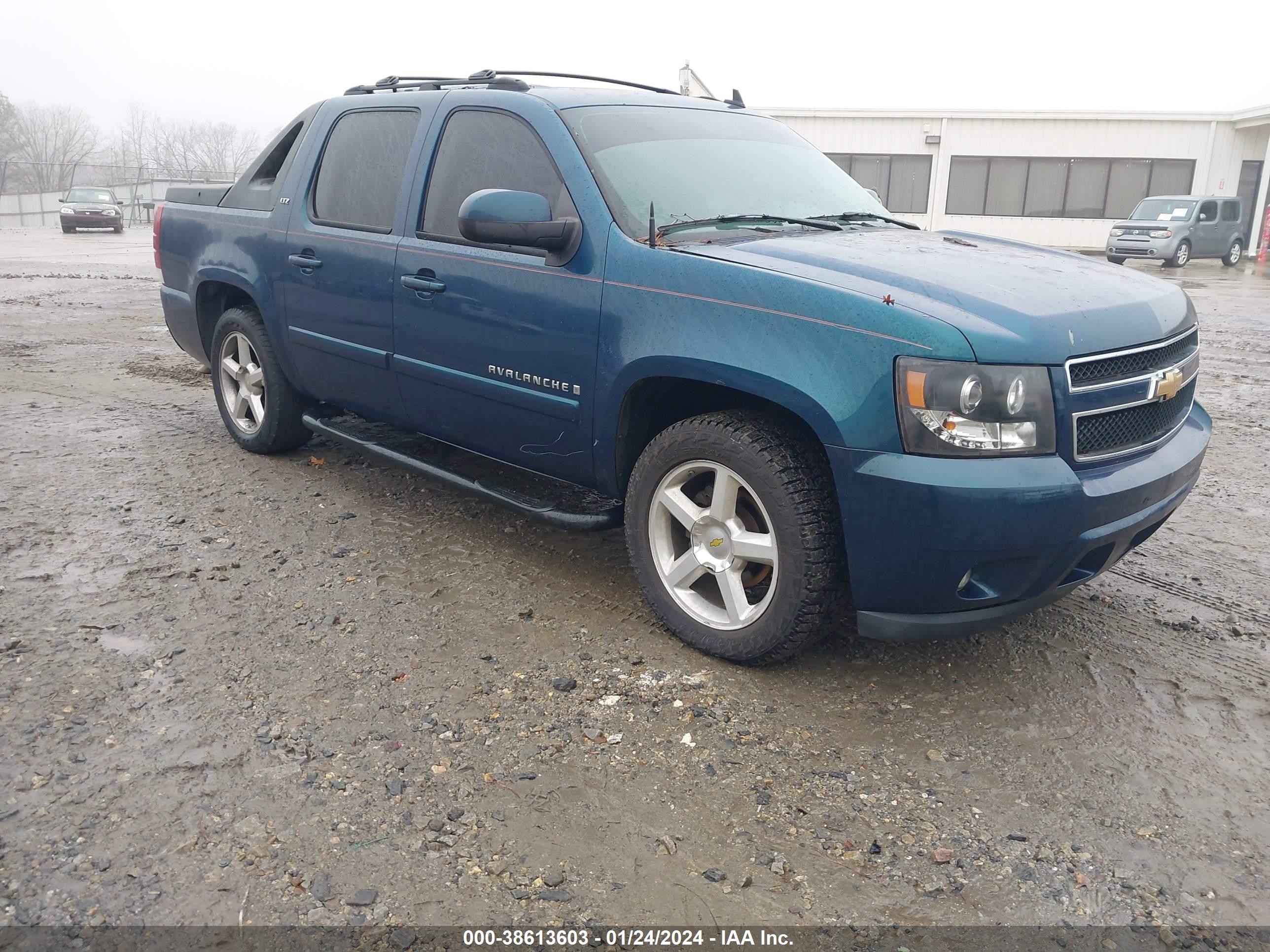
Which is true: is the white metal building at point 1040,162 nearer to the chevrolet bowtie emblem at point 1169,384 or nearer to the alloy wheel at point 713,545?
the chevrolet bowtie emblem at point 1169,384

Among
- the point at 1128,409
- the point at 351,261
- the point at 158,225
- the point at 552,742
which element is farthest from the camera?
the point at 158,225

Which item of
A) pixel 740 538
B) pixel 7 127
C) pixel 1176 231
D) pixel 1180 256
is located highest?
pixel 7 127

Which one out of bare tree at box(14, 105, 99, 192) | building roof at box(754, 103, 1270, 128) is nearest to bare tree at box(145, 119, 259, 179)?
bare tree at box(14, 105, 99, 192)

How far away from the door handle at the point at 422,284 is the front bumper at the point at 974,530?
189 centimetres

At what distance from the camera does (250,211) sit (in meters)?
5.09

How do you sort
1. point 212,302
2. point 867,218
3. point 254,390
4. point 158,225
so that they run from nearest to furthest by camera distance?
point 867,218
point 254,390
point 212,302
point 158,225

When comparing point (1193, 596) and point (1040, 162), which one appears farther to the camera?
point (1040, 162)

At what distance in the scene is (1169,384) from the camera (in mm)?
3100

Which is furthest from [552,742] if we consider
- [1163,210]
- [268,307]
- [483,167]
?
[1163,210]

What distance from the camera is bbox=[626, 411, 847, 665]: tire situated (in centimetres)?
300

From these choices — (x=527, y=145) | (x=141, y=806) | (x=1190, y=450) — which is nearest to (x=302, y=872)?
(x=141, y=806)

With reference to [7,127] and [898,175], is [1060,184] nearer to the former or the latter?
[898,175]

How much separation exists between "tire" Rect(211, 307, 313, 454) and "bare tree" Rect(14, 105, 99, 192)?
49680 millimetres

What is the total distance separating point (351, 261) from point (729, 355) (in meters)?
2.15
